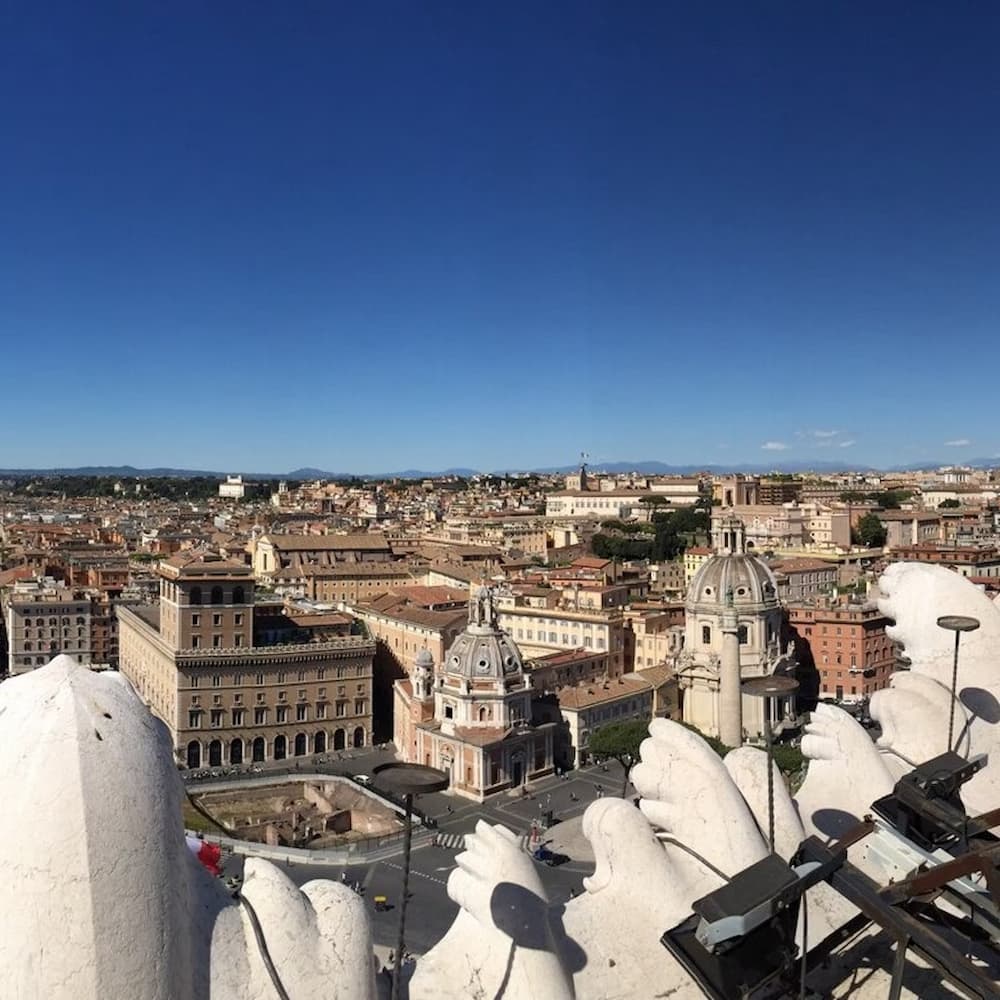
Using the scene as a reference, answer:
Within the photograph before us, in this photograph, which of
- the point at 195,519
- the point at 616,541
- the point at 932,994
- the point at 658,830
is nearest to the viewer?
the point at 932,994

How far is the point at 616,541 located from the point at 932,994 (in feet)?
270

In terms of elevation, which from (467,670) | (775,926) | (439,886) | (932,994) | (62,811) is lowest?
(439,886)

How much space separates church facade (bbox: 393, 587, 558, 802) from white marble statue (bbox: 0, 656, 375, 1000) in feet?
98.2

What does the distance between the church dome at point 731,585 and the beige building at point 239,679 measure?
46.3 feet

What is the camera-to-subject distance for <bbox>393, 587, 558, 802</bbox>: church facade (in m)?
34.0

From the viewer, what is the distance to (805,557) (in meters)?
68.4

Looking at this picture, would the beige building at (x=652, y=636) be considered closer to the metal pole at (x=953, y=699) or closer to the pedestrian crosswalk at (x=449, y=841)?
the pedestrian crosswalk at (x=449, y=841)

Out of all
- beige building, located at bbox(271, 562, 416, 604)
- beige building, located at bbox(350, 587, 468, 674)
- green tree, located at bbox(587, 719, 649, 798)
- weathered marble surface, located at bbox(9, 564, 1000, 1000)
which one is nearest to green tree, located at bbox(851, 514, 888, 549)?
beige building, located at bbox(271, 562, 416, 604)

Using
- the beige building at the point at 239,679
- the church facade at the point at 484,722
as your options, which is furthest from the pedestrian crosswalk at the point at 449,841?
the beige building at the point at 239,679

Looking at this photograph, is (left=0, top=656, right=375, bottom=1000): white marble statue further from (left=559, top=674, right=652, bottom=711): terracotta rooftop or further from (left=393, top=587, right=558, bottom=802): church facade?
(left=559, top=674, right=652, bottom=711): terracotta rooftop

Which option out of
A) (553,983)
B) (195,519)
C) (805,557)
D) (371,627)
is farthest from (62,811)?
(195,519)

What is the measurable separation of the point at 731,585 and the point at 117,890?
41909 millimetres

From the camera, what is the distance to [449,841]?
2847 centimetres

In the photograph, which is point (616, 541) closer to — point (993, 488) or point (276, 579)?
point (276, 579)
